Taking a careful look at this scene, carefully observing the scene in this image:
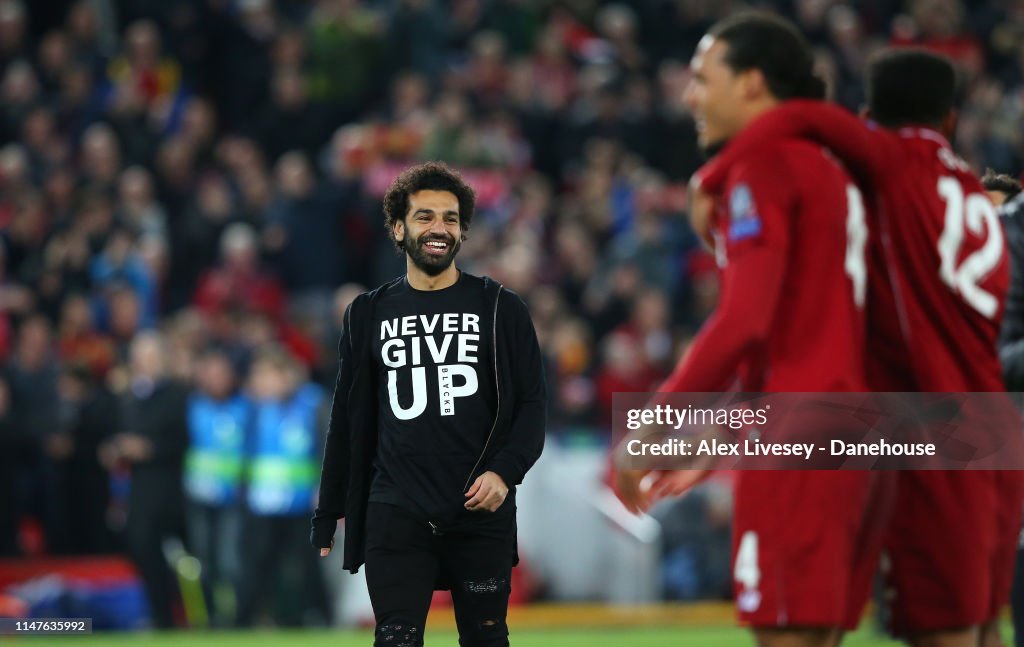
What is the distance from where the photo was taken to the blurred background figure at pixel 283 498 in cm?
1331

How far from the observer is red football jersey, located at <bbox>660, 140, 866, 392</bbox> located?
153 inches

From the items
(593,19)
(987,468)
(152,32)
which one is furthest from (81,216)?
(987,468)

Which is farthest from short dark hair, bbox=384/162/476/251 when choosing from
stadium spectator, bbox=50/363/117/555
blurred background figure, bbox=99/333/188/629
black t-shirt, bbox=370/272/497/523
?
stadium spectator, bbox=50/363/117/555

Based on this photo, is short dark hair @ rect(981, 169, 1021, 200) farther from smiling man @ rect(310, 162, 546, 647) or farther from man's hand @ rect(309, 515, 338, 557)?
man's hand @ rect(309, 515, 338, 557)

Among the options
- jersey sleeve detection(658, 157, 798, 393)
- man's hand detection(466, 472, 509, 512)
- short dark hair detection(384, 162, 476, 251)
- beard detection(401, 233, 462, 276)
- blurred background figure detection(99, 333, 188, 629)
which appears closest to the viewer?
jersey sleeve detection(658, 157, 798, 393)

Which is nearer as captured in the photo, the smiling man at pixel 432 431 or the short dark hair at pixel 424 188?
the smiling man at pixel 432 431

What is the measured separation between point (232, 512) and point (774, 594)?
10163 mm

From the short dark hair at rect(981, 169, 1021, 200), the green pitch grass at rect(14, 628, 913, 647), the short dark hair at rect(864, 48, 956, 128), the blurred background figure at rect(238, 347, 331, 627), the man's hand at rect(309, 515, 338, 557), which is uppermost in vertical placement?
the short dark hair at rect(864, 48, 956, 128)

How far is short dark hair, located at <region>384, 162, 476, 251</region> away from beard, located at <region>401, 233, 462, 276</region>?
141mm

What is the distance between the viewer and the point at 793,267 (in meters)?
3.99

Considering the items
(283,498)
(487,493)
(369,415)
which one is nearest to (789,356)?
(487,493)

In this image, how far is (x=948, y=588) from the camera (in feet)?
13.9
